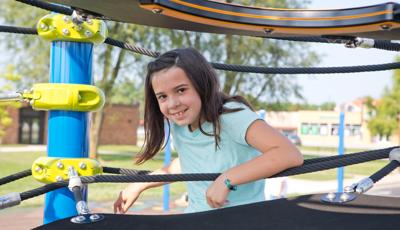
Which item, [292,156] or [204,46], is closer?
[292,156]

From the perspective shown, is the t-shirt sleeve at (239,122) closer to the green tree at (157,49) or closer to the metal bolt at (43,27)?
the metal bolt at (43,27)

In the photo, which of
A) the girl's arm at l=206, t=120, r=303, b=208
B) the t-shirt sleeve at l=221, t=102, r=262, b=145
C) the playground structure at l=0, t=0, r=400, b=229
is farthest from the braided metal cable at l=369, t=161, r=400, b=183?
the t-shirt sleeve at l=221, t=102, r=262, b=145

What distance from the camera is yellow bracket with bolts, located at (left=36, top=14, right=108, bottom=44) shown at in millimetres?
1092

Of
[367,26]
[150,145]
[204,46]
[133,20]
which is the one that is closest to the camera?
[367,26]

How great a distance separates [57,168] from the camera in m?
1.06

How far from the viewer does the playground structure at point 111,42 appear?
79cm

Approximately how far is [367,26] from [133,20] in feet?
1.52

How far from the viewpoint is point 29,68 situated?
31.1ft

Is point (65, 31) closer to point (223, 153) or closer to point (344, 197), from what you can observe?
point (223, 153)

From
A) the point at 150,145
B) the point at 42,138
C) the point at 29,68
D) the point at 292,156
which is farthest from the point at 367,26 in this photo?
the point at 42,138

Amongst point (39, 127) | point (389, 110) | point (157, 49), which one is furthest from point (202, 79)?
point (39, 127)

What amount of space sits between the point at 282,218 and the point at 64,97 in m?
0.52

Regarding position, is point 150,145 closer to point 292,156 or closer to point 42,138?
point 292,156

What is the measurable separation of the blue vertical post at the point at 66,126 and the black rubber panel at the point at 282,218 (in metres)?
0.27
